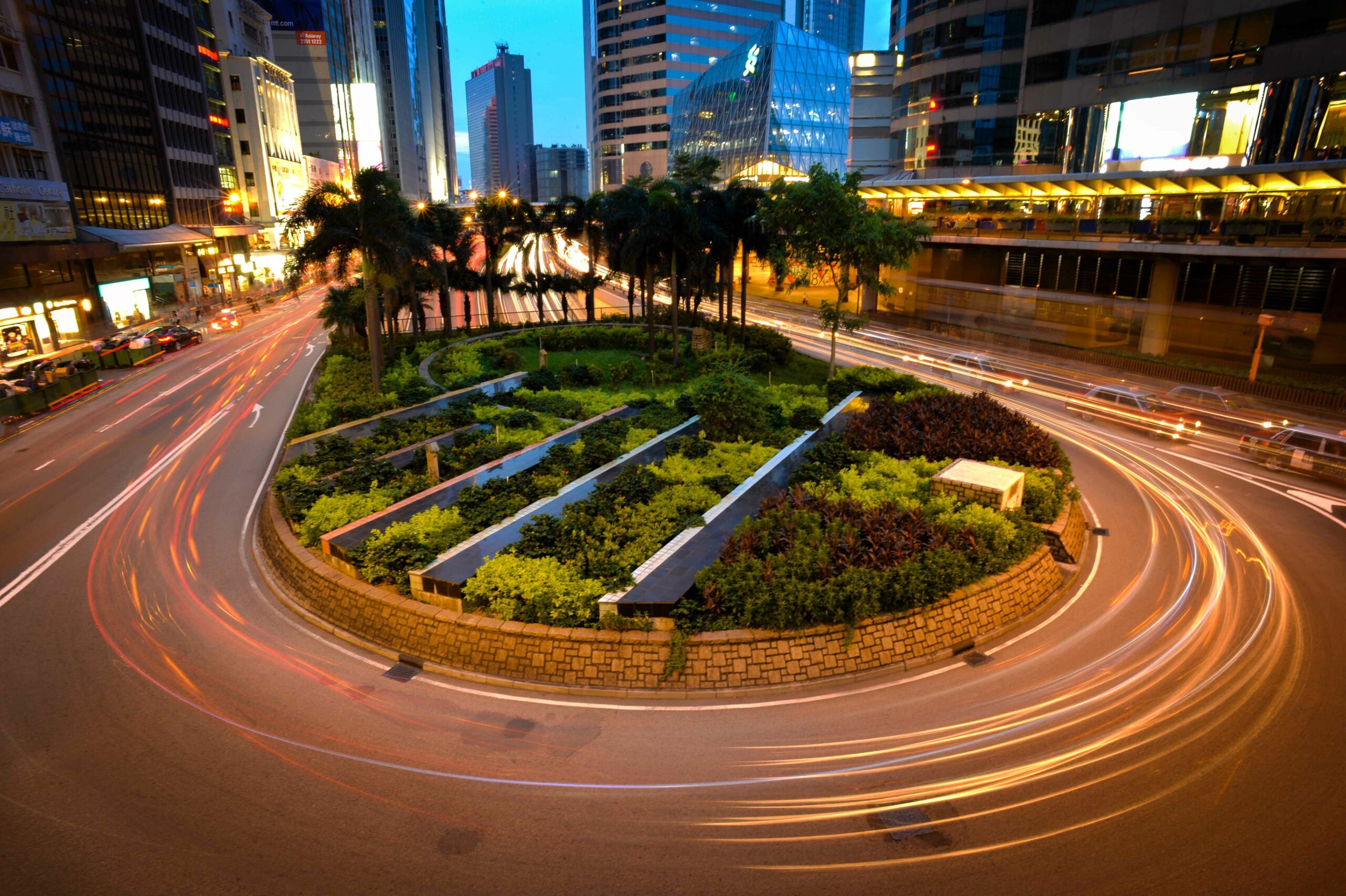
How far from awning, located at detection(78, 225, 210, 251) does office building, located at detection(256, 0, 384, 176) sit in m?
58.0

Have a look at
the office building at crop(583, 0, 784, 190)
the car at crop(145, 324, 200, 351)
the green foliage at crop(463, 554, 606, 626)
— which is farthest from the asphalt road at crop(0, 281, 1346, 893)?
the office building at crop(583, 0, 784, 190)

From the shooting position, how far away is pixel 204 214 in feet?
237

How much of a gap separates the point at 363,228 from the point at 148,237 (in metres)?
43.7

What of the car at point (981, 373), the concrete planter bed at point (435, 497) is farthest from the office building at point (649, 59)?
the concrete planter bed at point (435, 497)

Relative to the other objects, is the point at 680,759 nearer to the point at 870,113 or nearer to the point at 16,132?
the point at 16,132

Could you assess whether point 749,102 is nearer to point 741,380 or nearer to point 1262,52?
point 1262,52

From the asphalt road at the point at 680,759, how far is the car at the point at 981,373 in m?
18.1

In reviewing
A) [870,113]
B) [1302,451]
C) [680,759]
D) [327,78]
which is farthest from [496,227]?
[327,78]

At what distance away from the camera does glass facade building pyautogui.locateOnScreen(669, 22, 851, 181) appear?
305ft

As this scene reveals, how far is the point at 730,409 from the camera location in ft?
71.3

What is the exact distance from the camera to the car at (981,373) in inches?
1330

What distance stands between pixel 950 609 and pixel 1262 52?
37.4 metres

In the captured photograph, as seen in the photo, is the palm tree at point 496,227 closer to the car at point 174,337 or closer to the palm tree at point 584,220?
the palm tree at point 584,220

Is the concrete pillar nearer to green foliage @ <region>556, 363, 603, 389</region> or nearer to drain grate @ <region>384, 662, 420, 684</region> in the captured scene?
green foliage @ <region>556, 363, 603, 389</region>
